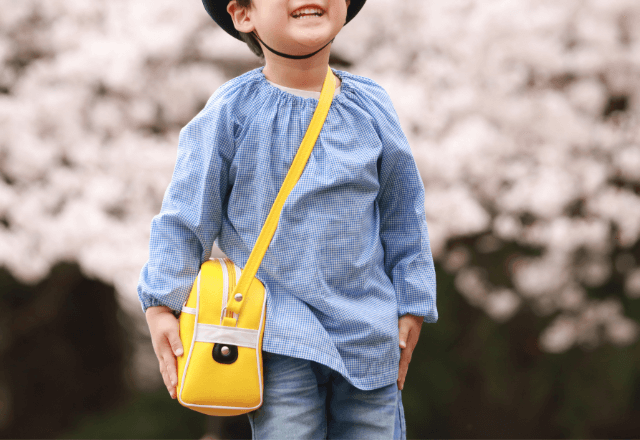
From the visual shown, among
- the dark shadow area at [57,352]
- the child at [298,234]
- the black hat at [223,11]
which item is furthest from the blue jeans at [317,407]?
the dark shadow area at [57,352]

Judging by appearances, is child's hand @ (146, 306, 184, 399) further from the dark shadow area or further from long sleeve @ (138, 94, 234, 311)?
the dark shadow area

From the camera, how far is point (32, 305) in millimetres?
4723

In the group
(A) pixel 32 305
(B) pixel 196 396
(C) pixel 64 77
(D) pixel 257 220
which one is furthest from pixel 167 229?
(A) pixel 32 305

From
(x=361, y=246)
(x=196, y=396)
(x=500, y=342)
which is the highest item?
(x=361, y=246)

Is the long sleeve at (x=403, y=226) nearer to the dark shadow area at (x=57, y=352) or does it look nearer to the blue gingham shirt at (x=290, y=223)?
the blue gingham shirt at (x=290, y=223)

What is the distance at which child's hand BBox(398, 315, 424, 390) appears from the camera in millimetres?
1393

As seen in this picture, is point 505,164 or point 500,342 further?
point 500,342

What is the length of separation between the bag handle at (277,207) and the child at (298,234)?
0.02 meters

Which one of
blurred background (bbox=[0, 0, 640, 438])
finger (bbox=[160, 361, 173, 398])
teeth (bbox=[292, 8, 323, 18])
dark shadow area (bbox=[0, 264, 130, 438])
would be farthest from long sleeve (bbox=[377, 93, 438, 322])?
dark shadow area (bbox=[0, 264, 130, 438])

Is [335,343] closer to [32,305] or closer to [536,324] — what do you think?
[536,324]

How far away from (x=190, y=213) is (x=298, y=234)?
22 centimetres

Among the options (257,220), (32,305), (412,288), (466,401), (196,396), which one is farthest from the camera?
(32,305)

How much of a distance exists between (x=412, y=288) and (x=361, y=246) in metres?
0.16

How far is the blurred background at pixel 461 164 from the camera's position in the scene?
3.99m
